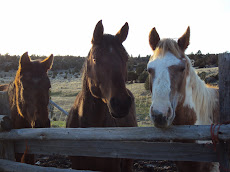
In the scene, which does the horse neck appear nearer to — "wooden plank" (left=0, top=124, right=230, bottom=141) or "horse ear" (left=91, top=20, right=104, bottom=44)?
"wooden plank" (left=0, top=124, right=230, bottom=141)

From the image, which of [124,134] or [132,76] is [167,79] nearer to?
[124,134]

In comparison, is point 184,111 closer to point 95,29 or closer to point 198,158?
point 198,158

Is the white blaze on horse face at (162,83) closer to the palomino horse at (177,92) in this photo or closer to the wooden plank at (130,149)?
the palomino horse at (177,92)

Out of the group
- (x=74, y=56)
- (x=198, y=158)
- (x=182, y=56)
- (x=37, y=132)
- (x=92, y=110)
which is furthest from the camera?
(x=74, y=56)

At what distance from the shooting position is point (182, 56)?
2.62 metres

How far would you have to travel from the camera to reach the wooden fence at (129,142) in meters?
2.13

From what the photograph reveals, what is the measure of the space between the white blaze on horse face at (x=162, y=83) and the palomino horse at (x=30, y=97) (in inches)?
71.8

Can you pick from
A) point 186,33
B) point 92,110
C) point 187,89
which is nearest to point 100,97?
point 92,110

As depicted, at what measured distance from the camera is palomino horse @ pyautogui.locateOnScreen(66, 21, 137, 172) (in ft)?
8.80

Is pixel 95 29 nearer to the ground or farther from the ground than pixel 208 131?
farther from the ground

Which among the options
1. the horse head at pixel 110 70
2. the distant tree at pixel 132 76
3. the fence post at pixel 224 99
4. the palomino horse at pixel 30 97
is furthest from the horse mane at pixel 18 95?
the distant tree at pixel 132 76

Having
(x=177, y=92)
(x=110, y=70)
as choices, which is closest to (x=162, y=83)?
(x=177, y=92)

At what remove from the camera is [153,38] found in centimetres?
286

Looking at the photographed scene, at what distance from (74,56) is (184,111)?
5084 cm
